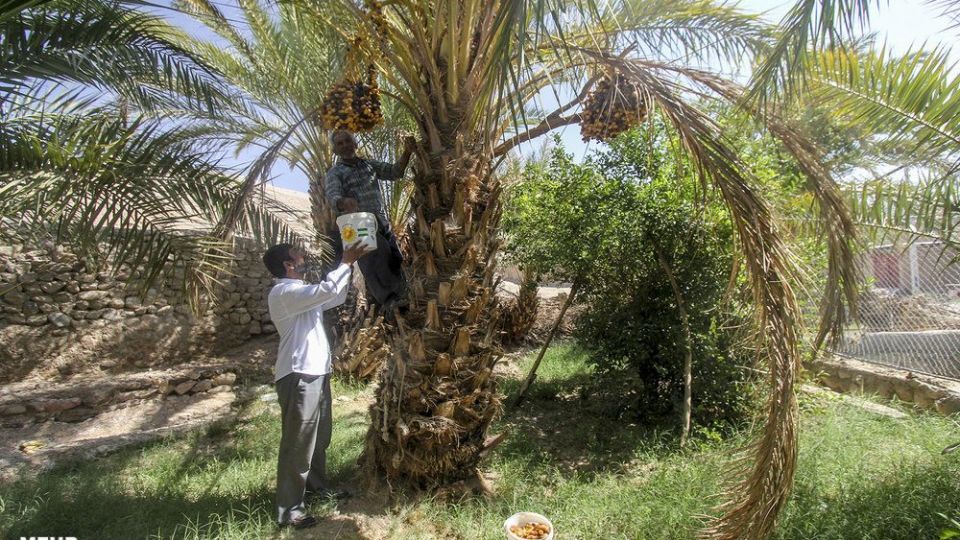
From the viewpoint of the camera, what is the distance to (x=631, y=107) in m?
3.56

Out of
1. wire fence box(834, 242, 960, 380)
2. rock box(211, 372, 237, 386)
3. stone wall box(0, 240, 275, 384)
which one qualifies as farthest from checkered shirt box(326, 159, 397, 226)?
rock box(211, 372, 237, 386)

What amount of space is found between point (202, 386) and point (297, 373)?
5312mm

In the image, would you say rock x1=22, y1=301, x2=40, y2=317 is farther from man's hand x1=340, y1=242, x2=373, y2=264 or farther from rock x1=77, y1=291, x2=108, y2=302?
man's hand x1=340, y1=242, x2=373, y2=264

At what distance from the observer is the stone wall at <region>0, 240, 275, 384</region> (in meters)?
8.10

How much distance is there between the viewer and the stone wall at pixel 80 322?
26.6ft

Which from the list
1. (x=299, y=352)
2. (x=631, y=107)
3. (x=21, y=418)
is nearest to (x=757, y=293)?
(x=631, y=107)

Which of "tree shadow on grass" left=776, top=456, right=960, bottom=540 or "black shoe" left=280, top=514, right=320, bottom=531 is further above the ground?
"tree shadow on grass" left=776, top=456, right=960, bottom=540

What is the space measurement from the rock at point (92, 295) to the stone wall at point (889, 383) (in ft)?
33.1

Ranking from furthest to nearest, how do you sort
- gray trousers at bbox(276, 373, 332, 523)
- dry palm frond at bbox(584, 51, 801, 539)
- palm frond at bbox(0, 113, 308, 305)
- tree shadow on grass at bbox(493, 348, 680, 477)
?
tree shadow on grass at bbox(493, 348, 680, 477) → gray trousers at bbox(276, 373, 332, 523) → palm frond at bbox(0, 113, 308, 305) → dry palm frond at bbox(584, 51, 801, 539)

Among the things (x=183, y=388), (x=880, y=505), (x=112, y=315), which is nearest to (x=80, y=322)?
(x=112, y=315)

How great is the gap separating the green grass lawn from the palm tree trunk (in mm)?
397

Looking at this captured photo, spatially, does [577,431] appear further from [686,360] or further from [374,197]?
[374,197]

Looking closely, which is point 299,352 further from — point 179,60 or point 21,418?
point 21,418

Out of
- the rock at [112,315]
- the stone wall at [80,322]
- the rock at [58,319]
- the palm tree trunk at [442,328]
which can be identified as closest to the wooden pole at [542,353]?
the palm tree trunk at [442,328]
